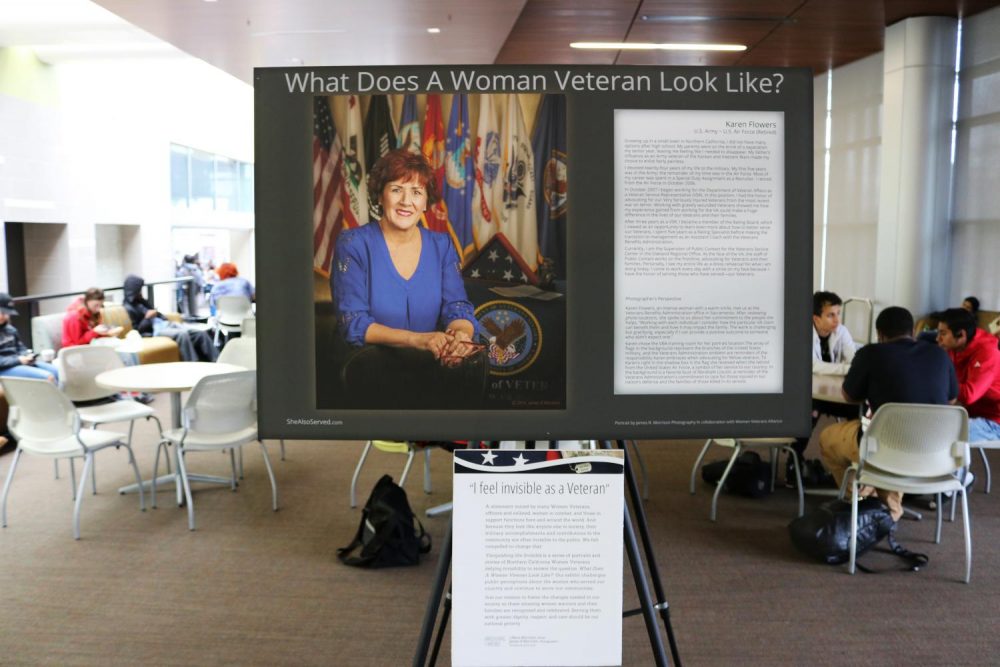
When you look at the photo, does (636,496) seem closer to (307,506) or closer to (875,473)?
(875,473)

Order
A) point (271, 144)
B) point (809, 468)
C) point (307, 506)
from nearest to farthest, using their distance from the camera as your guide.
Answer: point (271, 144), point (307, 506), point (809, 468)

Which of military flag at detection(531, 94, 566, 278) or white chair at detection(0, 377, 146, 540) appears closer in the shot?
military flag at detection(531, 94, 566, 278)

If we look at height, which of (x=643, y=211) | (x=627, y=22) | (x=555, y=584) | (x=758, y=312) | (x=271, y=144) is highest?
(x=627, y=22)

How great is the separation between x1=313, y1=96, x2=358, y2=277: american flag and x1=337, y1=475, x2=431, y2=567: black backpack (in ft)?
9.06

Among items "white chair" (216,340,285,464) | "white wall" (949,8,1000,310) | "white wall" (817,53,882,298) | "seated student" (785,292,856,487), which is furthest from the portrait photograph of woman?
"white wall" (817,53,882,298)

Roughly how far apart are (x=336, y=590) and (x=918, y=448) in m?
2.77

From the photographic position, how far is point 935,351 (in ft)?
14.2

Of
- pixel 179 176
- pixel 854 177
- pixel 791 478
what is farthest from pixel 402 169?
pixel 179 176

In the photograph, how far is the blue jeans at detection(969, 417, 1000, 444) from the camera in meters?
4.96

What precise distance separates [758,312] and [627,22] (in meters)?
7.44

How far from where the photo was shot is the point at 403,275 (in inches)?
73.1

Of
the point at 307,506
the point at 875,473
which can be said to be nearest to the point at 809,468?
the point at 875,473

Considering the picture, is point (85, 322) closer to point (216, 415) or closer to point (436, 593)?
point (216, 415)

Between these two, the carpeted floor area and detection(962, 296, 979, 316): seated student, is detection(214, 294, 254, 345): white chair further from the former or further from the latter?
detection(962, 296, 979, 316): seated student
